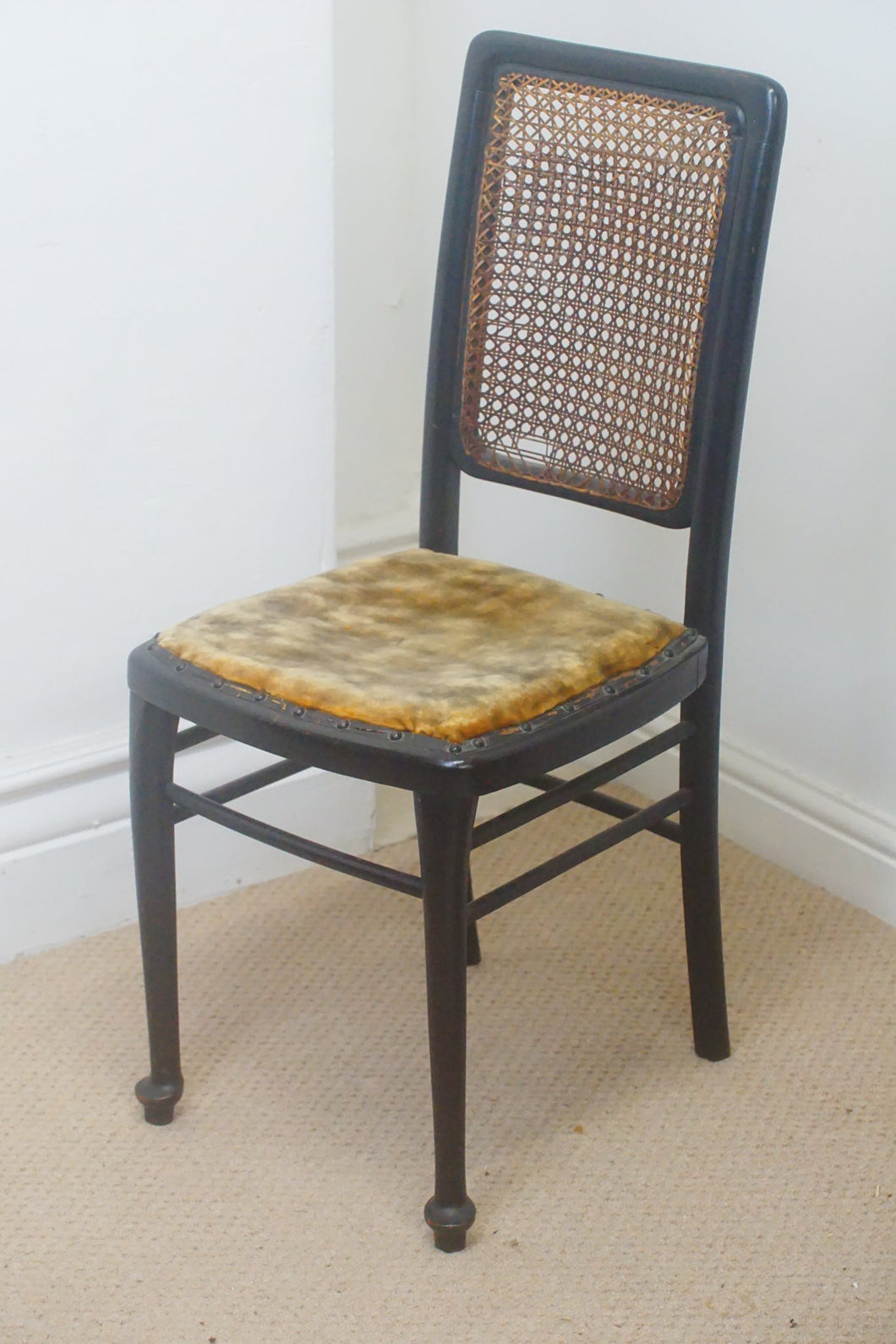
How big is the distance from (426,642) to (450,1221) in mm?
447

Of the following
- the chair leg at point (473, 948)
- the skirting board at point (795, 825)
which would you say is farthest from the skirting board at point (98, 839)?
the chair leg at point (473, 948)

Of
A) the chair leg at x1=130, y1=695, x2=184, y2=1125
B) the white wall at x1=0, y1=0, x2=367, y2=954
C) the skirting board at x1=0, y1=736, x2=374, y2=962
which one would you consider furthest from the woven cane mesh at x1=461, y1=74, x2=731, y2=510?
the skirting board at x1=0, y1=736, x2=374, y2=962

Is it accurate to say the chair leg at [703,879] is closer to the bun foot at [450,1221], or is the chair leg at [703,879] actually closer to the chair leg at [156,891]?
the bun foot at [450,1221]

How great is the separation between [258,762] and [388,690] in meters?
0.60

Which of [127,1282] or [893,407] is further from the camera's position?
[893,407]

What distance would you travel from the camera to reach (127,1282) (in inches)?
42.5

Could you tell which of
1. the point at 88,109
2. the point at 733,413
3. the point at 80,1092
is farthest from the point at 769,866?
the point at 88,109

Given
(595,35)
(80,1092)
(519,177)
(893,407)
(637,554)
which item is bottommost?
(80,1092)

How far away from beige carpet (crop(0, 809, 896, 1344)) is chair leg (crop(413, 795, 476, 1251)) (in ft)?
0.15

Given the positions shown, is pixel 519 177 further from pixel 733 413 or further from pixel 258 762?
pixel 258 762

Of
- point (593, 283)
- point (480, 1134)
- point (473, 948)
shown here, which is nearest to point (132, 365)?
→ point (593, 283)

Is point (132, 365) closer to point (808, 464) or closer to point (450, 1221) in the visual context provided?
point (808, 464)

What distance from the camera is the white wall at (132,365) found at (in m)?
1.28

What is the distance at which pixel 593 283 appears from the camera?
1.21m
